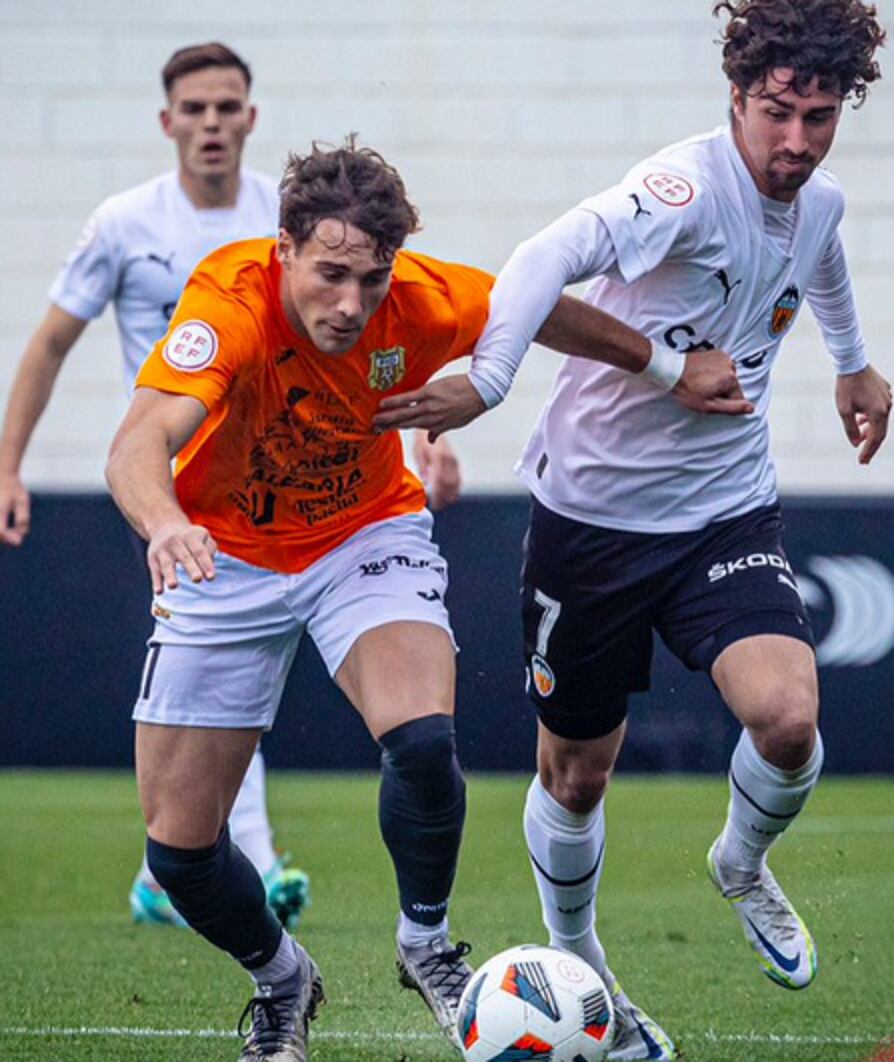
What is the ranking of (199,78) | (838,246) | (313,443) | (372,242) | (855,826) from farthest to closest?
(855,826) < (199,78) < (838,246) < (313,443) < (372,242)

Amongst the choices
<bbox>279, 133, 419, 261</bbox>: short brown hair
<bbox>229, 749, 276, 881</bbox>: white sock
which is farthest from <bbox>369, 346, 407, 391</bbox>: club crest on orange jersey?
<bbox>229, 749, 276, 881</bbox>: white sock

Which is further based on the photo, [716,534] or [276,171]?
[276,171]

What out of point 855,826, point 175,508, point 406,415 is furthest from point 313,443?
point 855,826

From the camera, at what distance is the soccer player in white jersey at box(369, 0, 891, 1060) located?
15.0 ft

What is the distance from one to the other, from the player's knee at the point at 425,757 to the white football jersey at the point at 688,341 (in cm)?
71

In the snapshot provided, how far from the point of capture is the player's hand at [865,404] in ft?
17.4

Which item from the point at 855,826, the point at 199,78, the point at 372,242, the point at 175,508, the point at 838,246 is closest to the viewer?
the point at 175,508

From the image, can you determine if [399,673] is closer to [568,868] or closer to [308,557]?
[308,557]

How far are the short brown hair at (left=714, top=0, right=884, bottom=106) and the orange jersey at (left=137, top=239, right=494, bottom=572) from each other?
2.39 ft

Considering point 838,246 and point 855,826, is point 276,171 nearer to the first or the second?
point 855,826

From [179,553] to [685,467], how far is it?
152cm

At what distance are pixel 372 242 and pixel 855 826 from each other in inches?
212

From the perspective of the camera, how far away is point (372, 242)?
433cm

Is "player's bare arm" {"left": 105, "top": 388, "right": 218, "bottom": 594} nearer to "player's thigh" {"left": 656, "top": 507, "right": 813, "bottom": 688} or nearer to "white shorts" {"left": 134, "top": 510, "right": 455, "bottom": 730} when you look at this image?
"white shorts" {"left": 134, "top": 510, "right": 455, "bottom": 730}
